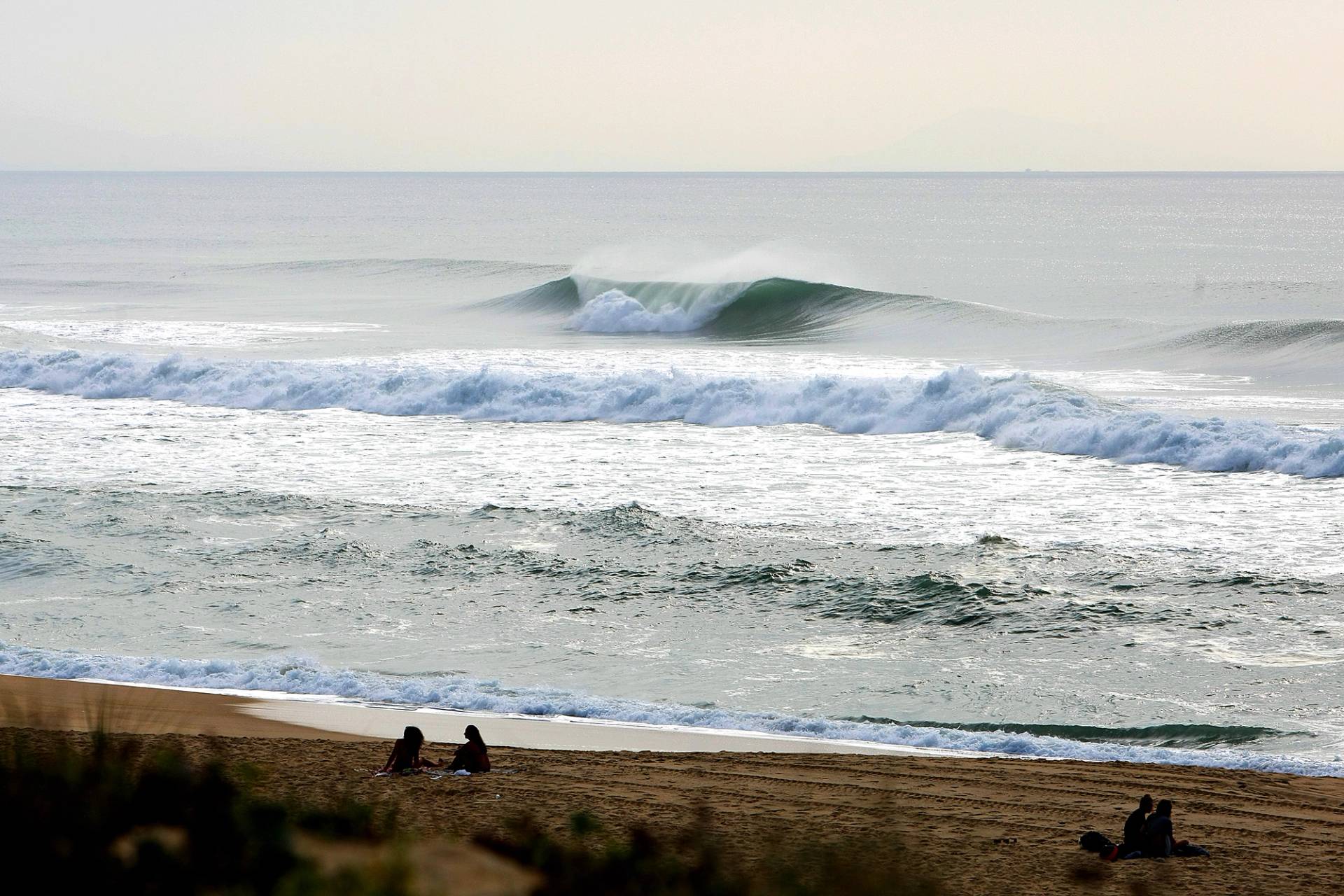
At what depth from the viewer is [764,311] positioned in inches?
1455

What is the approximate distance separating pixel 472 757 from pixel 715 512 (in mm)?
7747

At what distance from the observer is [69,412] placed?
942 inches

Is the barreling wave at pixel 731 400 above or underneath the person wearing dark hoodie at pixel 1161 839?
above

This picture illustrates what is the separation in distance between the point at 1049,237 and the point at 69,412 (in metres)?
64.1

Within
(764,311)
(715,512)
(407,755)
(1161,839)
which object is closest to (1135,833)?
(1161,839)

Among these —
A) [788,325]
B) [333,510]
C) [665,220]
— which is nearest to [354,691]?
[333,510]

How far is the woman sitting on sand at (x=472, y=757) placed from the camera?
848 cm

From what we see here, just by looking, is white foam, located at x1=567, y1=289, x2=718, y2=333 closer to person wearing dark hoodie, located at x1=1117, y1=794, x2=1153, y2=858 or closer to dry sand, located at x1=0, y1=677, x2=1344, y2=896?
dry sand, located at x1=0, y1=677, x2=1344, y2=896

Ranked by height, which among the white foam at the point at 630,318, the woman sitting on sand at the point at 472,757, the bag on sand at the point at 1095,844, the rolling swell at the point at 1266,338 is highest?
the white foam at the point at 630,318

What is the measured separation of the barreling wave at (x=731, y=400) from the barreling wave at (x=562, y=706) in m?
9.97

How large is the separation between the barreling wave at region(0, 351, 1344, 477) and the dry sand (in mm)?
10927

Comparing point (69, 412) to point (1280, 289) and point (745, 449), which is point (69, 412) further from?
point (1280, 289)

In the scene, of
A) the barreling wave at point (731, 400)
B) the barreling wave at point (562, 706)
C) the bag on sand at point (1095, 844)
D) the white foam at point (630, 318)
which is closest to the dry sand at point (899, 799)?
the bag on sand at point (1095, 844)

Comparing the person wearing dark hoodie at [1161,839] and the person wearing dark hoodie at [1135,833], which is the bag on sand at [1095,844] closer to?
the person wearing dark hoodie at [1135,833]
